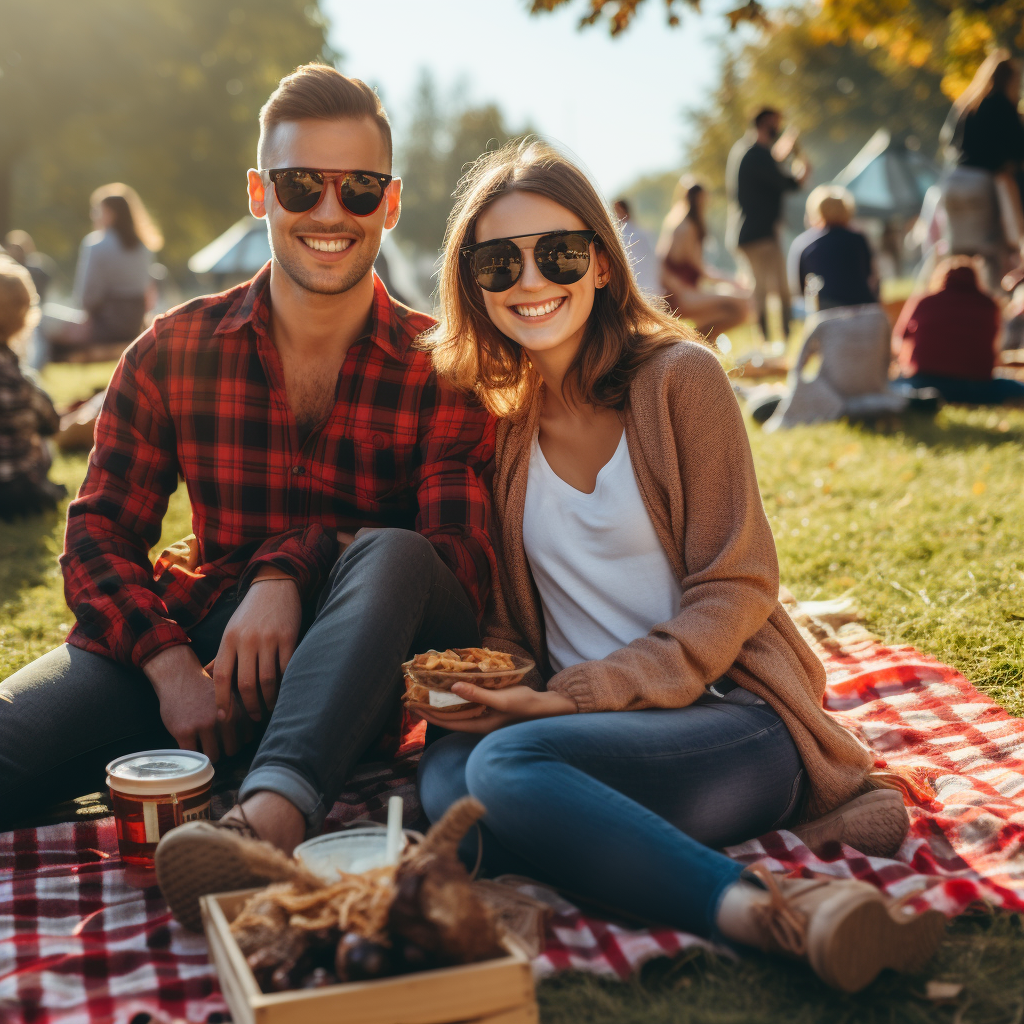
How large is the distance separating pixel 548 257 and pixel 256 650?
1.26 m

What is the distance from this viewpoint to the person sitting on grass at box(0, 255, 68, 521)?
6.38 metres

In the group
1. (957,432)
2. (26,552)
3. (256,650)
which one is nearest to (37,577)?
(26,552)

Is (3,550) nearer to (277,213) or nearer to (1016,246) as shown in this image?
(277,213)

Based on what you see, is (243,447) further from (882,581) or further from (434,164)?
(434,164)

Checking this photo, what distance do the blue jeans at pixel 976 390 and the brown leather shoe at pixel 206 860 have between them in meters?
7.19

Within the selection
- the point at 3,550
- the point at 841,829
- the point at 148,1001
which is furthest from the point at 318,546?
the point at 3,550

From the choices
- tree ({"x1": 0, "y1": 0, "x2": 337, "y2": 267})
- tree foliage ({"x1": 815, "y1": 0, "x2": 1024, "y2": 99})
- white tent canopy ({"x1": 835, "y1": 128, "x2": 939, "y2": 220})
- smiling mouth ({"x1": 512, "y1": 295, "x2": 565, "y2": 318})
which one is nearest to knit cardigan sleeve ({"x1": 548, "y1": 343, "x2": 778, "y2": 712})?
smiling mouth ({"x1": 512, "y1": 295, "x2": 565, "y2": 318})

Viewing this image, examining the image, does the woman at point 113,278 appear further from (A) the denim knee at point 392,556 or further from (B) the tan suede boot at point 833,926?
(B) the tan suede boot at point 833,926

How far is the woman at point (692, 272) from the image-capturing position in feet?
38.1

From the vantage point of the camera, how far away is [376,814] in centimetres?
291

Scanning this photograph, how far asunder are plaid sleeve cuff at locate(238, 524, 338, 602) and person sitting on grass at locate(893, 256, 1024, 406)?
6166 millimetres

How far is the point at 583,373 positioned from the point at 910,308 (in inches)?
246

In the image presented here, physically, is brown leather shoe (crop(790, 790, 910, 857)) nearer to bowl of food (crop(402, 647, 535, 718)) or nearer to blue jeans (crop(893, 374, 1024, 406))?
bowl of food (crop(402, 647, 535, 718))

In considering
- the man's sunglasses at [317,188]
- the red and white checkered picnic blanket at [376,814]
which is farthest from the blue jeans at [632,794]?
the man's sunglasses at [317,188]
